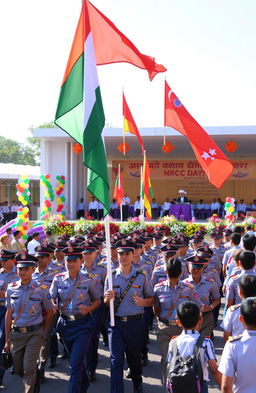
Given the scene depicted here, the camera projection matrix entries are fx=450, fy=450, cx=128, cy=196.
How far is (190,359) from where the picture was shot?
111 inches

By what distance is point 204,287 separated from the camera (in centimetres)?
509

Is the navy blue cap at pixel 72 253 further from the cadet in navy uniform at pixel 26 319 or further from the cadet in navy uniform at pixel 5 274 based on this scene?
the cadet in navy uniform at pixel 5 274

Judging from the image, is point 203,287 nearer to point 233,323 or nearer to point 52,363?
point 233,323

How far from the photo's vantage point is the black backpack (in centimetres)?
274

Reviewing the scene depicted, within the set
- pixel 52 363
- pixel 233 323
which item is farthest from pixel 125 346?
pixel 52 363

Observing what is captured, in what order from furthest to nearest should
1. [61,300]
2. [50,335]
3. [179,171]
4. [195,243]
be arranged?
[179,171], [195,243], [50,335], [61,300]

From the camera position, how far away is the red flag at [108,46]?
4.91 m

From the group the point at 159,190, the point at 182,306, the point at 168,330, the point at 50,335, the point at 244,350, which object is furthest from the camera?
the point at 159,190

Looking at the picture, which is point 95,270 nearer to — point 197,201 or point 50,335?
point 50,335

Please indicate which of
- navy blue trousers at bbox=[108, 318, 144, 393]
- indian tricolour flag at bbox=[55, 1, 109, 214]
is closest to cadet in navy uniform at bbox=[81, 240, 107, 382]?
navy blue trousers at bbox=[108, 318, 144, 393]

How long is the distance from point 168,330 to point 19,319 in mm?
1505

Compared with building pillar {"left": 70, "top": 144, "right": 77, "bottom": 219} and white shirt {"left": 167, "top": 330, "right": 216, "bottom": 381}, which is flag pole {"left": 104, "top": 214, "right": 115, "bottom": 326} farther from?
building pillar {"left": 70, "top": 144, "right": 77, "bottom": 219}

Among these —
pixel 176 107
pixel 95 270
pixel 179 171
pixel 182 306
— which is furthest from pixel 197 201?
pixel 182 306

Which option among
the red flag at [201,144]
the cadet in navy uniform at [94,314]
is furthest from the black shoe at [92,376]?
the red flag at [201,144]
